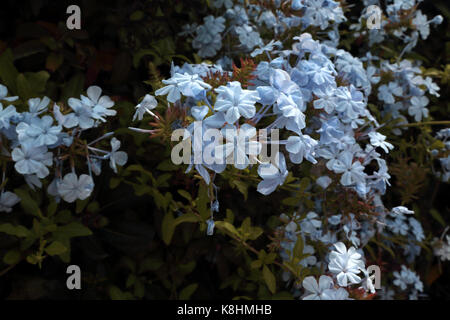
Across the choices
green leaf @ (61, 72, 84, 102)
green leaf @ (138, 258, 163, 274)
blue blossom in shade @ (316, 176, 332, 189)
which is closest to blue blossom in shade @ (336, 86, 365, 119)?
blue blossom in shade @ (316, 176, 332, 189)

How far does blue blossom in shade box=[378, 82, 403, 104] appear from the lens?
1.64m

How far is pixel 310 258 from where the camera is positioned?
141 centimetres

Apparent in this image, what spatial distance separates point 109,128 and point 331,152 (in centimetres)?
68

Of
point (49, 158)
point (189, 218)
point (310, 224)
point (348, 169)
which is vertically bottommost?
point (310, 224)

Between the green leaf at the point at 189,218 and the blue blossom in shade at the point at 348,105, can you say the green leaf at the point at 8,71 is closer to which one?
the green leaf at the point at 189,218

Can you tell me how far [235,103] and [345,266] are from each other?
0.54 meters

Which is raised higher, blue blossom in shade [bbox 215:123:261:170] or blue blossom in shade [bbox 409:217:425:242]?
blue blossom in shade [bbox 215:123:261:170]

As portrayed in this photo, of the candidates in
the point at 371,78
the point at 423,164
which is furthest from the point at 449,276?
the point at 371,78

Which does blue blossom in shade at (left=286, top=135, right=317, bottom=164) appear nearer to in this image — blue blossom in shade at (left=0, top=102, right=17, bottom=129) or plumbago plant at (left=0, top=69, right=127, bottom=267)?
plumbago plant at (left=0, top=69, right=127, bottom=267)

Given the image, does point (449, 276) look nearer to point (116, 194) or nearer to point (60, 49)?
point (116, 194)

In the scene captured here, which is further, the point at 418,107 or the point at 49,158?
the point at 418,107

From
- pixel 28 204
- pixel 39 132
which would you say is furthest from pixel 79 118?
pixel 28 204

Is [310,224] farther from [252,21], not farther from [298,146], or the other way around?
[252,21]

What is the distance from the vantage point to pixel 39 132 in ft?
3.49
